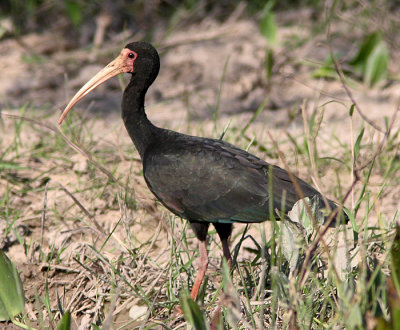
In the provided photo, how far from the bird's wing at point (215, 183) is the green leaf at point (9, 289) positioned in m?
0.90

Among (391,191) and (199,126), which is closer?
(391,191)

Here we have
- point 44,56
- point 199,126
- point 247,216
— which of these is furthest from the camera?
point 44,56

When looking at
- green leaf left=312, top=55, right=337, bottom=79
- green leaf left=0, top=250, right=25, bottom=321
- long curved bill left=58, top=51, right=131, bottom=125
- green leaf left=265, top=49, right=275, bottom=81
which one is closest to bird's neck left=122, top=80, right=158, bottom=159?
long curved bill left=58, top=51, right=131, bottom=125

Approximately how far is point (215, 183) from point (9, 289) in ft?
3.70

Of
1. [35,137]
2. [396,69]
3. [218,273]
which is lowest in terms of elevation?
[218,273]

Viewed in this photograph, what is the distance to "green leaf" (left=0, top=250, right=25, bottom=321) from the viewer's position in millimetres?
2904

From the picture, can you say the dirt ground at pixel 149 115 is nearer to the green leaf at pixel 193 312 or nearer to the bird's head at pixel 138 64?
the bird's head at pixel 138 64

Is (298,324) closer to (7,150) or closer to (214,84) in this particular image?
(7,150)

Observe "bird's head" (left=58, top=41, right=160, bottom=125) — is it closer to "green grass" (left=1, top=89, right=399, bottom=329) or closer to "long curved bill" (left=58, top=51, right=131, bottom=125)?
"long curved bill" (left=58, top=51, right=131, bottom=125)

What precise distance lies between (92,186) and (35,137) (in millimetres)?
982

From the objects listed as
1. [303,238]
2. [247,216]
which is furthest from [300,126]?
[303,238]

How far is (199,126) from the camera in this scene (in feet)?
16.7

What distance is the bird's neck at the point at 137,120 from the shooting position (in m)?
3.73

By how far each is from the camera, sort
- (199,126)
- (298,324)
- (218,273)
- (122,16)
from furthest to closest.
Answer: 1. (122,16)
2. (199,126)
3. (218,273)
4. (298,324)
